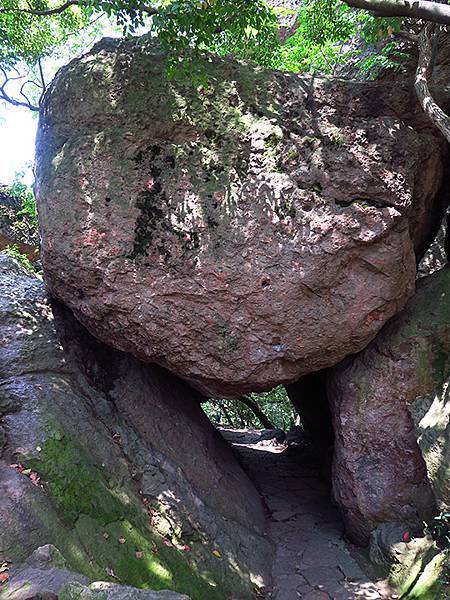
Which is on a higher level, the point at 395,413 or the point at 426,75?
the point at 426,75

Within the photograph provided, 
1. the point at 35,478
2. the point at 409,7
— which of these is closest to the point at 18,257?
the point at 35,478

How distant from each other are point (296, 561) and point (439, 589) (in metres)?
2.04

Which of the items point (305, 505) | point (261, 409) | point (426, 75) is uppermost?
point (426, 75)

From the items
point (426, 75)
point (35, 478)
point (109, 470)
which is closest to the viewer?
point (35, 478)

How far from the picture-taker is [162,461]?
580 cm

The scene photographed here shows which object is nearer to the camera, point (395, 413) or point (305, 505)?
point (395, 413)

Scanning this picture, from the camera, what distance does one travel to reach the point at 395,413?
19.0 ft

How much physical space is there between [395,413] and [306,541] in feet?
7.99

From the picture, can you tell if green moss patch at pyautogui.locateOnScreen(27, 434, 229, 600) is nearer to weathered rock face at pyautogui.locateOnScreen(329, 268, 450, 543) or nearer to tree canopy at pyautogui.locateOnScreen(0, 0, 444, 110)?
weathered rock face at pyautogui.locateOnScreen(329, 268, 450, 543)

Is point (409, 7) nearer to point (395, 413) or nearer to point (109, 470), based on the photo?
point (395, 413)

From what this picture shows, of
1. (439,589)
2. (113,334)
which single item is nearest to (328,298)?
(113,334)

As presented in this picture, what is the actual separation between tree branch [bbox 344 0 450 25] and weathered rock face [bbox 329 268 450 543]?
3.10m

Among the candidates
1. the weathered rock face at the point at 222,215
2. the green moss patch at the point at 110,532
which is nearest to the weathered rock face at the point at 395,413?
the weathered rock face at the point at 222,215

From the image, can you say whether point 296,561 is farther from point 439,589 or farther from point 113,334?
point 113,334
